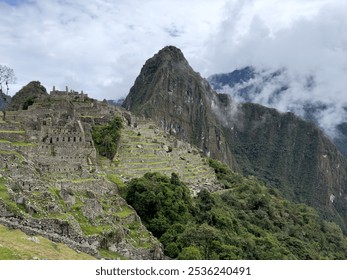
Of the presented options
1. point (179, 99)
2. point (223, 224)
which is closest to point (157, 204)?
point (223, 224)

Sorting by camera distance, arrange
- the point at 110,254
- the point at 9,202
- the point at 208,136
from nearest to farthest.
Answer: the point at 9,202 < the point at 110,254 < the point at 208,136

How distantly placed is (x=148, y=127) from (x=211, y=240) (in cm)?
3004

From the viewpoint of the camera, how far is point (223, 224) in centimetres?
3231

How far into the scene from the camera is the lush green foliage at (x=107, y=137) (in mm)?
33691

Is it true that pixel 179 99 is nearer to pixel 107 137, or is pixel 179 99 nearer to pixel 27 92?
pixel 27 92

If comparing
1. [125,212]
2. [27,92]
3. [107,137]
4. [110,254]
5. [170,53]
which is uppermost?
[170,53]

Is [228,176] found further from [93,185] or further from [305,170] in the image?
[305,170]

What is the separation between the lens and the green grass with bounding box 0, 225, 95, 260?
11.6m

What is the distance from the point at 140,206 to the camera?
87.6ft

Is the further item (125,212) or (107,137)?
(107,137)

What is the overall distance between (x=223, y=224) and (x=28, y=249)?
2174 centimetres

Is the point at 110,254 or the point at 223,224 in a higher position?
the point at 223,224

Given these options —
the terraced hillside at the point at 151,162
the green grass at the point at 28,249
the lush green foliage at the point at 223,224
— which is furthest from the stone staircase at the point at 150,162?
the green grass at the point at 28,249
